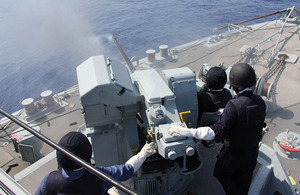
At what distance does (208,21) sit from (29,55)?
44.3 ft

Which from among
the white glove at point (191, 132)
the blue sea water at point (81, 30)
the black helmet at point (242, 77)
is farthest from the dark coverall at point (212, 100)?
the blue sea water at point (81, 30)

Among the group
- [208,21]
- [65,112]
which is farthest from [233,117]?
[208,21]

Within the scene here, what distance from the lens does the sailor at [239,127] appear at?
285 centimetres

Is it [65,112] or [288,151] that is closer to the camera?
[288,151]

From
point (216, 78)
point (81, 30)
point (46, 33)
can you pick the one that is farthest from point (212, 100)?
point (46, 33)

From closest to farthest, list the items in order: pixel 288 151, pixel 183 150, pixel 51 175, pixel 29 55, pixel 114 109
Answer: pixel 51 175, pixel 183 150, pixel 114 109, pixel 288 151, pixel 29 55

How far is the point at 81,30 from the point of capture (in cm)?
2178

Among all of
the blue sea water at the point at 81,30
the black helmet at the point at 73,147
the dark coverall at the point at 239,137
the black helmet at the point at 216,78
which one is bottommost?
the blue sea water at the point at 81,30

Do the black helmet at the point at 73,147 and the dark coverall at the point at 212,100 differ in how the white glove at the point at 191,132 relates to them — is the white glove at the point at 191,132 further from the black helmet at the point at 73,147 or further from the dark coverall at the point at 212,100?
the black helmet at the point at 73,147

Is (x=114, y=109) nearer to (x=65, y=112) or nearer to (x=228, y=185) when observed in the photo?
(x=228, y=185)

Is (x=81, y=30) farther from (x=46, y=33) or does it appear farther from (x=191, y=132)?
(x=191, y=132)

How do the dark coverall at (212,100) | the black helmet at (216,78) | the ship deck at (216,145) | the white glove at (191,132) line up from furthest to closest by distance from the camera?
the ship deck at (216,145), the dark coverall at (212,100), the black helmet at (216,78), the white glove at (191,132)

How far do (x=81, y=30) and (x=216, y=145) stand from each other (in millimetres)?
19344

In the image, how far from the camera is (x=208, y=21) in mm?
21375
